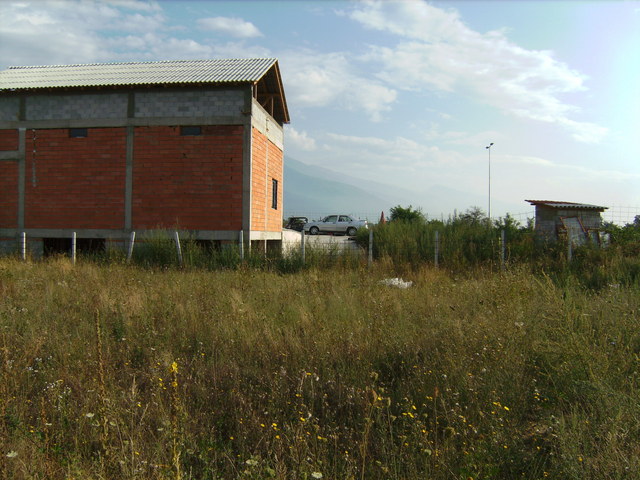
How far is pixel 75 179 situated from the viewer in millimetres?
13914

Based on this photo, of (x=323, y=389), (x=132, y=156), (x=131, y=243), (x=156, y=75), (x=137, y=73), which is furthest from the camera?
(x=137, y=73)

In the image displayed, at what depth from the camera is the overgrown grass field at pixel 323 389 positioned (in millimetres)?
2951

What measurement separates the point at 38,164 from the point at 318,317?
41.8 ft

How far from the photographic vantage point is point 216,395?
3887 mm

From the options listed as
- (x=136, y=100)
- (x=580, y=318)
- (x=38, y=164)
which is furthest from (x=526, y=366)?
(x=38, y=164)

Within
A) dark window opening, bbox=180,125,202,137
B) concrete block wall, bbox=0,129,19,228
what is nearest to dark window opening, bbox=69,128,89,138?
concrete block wall, bbox=0,129,19,228

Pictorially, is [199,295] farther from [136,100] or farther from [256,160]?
[136,100]

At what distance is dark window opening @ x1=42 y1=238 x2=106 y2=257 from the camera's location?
14203 millimetres

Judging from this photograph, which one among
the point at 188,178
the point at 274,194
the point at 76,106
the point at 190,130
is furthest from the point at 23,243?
the point at 274,194

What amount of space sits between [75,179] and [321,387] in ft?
42.7

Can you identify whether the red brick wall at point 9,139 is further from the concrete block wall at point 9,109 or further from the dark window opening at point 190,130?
the dark window opening at point 190,130

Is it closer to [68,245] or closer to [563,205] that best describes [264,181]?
[68,245]

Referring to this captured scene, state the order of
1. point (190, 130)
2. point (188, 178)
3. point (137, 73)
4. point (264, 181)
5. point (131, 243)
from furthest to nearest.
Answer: point (264, 181)
point (137, 73)
point (190, 130)
point (188, 178)
point (131, 243)

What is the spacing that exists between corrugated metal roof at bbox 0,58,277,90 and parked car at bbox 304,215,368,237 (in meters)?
21.8
